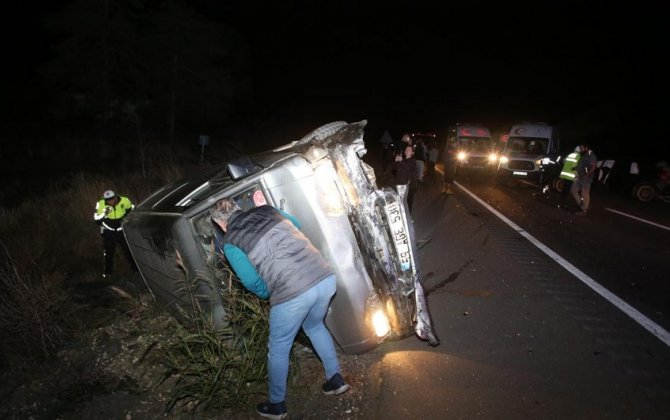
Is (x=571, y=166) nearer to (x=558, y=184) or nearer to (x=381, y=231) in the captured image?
(x=558, y=184)

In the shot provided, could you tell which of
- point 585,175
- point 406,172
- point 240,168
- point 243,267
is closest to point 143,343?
point 243,267

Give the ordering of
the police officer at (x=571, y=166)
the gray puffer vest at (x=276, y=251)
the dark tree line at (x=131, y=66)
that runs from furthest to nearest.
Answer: the dark tree line at (x=131, y=66) → the police officer at (x=571, y=166) → the gray puffer vest at (x=276, y=251)

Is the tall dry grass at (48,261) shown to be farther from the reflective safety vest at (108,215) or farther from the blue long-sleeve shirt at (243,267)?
the blue long-sleeve shirt at (243,267)

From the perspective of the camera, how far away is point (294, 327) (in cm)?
286

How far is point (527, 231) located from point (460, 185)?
22.7ft

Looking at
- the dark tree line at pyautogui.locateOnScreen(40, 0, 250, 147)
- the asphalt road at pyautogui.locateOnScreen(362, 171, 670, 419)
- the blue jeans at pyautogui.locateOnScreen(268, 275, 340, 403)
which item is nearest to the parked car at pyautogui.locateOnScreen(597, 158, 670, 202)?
the asphalt road at pyautogui.locateOnScreen(362, 171, 670, 419)

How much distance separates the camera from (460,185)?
1454cm

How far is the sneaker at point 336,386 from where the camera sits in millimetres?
3201

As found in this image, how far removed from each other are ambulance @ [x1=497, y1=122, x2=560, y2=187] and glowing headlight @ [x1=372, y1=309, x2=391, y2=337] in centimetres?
1276

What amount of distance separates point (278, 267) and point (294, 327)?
1.53 ft

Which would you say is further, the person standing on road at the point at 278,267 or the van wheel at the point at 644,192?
the van wheel at the point at 644,192

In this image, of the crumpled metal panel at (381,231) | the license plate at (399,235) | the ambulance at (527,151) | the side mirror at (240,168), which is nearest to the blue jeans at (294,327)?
the crumpled metal panel at (381,231)

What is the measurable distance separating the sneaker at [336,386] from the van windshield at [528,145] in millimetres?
13736

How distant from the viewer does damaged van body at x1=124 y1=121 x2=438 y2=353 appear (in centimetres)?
308
